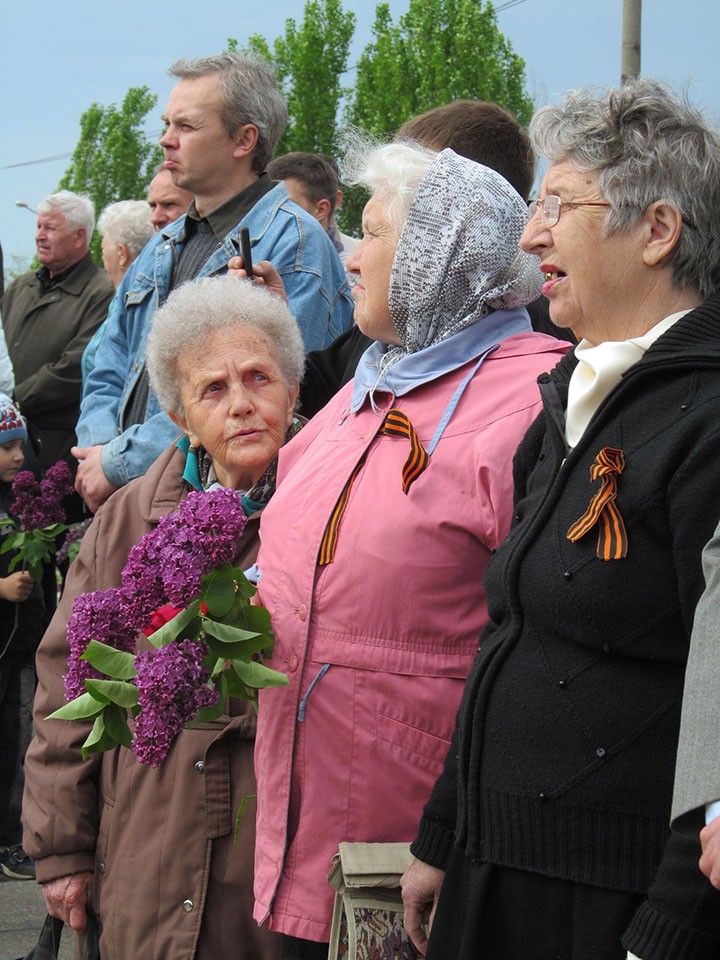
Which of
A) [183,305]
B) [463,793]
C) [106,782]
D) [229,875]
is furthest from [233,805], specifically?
[183,305]

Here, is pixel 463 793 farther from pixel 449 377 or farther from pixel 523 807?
pixel 449 377

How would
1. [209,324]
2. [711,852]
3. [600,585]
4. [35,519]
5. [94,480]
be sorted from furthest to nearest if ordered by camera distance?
1. [35,519]
2. [94,480]
3. [209,324]
4. [600,585]
5. [711,852]

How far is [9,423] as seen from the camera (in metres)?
5.06

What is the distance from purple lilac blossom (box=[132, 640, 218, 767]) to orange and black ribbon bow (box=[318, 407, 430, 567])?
0.31m

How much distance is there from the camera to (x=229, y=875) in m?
2.64

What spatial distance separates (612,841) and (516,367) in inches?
39.2

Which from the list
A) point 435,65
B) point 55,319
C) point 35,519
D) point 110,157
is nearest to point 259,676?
point 35,519

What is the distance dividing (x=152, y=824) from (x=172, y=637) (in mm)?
714

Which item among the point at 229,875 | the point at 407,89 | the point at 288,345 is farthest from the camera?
the point at 407,89

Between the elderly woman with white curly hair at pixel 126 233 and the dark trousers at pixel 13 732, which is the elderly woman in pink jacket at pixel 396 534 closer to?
the dark trousers at pixel 13 732

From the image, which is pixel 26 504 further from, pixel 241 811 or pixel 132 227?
pixel 241 811

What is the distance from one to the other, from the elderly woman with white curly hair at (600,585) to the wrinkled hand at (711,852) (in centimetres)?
9

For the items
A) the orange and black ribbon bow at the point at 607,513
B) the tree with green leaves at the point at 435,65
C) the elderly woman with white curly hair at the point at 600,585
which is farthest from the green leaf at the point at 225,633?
the tree with green leaves at the point at 435,65

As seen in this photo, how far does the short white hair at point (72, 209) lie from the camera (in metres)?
6.63
